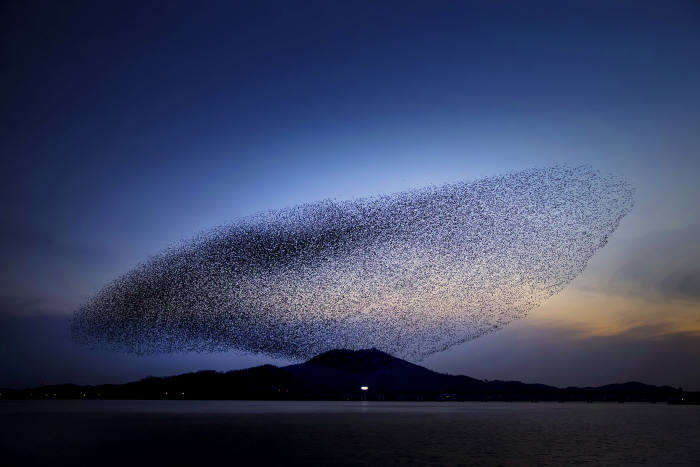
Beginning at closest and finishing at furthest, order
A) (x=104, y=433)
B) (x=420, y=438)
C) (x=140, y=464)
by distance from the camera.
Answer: (x=140, y=464), (x=420, y=438), (x=104, y=433)

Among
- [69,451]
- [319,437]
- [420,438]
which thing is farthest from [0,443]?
[420,438]

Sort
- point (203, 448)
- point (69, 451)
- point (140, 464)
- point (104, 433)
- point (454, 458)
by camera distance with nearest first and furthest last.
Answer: point (140, 464)
point (454, 458)
point (69, 451)
point (203, 448)
point (104, 433)

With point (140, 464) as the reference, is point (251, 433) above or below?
above

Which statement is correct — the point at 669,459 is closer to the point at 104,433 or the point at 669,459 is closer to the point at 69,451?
the point at 69,451

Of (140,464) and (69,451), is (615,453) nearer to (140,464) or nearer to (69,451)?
(140,464)

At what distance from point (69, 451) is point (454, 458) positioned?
2826 cm

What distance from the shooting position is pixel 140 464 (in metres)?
41.6

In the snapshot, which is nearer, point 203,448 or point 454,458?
point 454,458

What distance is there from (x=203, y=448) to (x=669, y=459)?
3474cm

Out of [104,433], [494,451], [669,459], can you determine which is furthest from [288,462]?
[104,433]

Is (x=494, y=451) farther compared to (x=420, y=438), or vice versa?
(x=420, y=438)

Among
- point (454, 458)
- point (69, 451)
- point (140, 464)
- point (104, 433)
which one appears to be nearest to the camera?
point (140, 464)

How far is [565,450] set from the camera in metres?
52.6

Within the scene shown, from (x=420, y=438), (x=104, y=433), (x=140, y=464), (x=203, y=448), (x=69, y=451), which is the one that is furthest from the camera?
(x=104, y=433)
